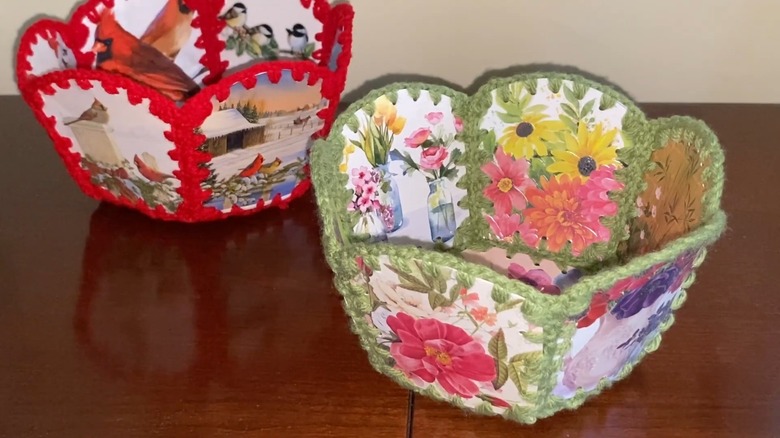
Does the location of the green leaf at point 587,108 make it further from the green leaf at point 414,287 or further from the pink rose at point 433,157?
the green leaf at point 414,287

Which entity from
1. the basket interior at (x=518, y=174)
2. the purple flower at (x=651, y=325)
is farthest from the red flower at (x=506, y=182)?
the purple flower at (x=651, y=325)

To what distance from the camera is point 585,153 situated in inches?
26.2

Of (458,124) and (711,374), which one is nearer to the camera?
(711,374)

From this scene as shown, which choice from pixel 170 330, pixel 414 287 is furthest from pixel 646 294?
pixel 170 330

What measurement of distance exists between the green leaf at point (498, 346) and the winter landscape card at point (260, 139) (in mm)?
288

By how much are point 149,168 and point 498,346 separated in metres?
0.35

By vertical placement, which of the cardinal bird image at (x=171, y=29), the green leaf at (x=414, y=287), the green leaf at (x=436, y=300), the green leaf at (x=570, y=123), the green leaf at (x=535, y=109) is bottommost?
the green leaf at (x=436, y=300)

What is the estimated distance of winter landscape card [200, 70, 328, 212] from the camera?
2.00 feet

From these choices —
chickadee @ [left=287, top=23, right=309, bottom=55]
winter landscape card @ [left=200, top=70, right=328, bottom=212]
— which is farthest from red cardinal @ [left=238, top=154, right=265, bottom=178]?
chickadee @ [left=287, top=23, right=309, bottom=55]

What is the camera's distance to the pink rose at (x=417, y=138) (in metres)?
0.65

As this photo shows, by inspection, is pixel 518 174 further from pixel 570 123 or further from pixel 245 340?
pixel 245 340

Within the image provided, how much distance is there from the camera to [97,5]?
0.75 m

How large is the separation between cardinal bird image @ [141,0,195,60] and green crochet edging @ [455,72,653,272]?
1.13ft

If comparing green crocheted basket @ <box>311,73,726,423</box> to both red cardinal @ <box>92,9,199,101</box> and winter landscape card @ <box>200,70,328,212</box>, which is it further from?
red cardinal @ <box>92,9,199,101</box>
